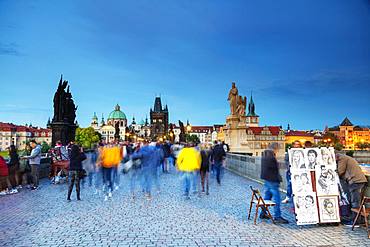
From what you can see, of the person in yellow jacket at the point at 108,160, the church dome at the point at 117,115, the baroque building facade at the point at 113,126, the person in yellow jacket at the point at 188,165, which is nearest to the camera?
the person in yellow jacket at the point at 188,165

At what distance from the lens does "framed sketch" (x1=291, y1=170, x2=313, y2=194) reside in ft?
24.8

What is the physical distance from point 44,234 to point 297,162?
5505 mm

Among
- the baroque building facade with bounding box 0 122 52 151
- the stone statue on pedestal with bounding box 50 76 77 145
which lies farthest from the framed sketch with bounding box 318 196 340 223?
the baroque building facade with bounding box 0 122 52 151

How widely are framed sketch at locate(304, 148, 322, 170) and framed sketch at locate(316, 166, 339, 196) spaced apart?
117mm

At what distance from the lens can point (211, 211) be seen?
29.8 ft

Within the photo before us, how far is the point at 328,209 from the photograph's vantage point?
7.48m

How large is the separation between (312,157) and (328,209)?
3.78ft

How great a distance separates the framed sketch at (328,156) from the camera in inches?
302

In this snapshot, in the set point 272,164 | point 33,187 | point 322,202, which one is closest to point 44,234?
point 272,164

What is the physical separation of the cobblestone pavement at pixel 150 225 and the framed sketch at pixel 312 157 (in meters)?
1.33

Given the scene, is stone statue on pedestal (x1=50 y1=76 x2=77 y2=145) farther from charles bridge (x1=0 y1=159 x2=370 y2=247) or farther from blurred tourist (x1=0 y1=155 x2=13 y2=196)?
charles bridge (x1=0 y1=159 x2=370 y2=247)

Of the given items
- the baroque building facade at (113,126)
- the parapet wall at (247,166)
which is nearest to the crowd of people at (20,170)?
the parapet wall at (247,166)

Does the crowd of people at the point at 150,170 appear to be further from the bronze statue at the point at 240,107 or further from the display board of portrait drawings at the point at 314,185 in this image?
the bronze statue at the point at 240,107

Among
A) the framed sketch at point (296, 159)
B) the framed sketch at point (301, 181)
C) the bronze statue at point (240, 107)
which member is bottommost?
the framed sketch at point (301, 181)
